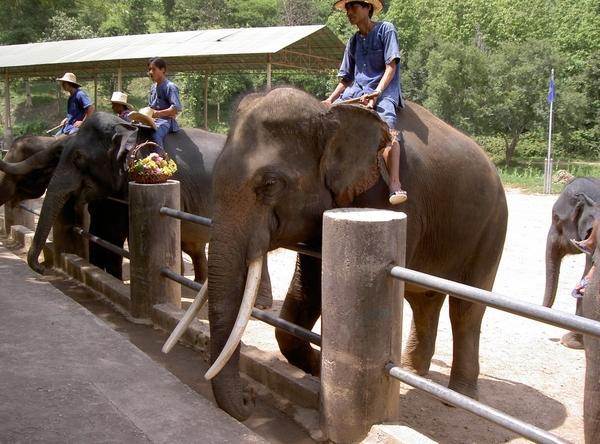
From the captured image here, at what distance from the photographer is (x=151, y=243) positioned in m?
5.73

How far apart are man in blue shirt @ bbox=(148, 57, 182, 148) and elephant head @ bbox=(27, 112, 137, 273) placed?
0.31 metres

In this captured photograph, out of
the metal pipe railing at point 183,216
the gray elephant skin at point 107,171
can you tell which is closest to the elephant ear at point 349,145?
the metal pipe railing at point 183,216

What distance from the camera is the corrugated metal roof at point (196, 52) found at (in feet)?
Result: 73.5

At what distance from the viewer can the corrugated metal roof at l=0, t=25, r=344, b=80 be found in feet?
73.5

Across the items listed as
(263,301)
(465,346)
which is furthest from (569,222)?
(263,301)

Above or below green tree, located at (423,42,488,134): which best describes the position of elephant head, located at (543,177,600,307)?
below

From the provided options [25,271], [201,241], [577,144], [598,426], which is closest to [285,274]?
[201,241]

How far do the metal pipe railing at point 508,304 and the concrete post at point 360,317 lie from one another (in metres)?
0.12

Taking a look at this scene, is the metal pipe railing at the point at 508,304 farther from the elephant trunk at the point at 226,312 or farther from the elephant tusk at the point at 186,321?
the elephant tusk at the point at 186,321

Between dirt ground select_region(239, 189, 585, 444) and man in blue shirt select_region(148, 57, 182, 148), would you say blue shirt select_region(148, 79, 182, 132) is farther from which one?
dirt ground select_region(239, 189, 585, 444)

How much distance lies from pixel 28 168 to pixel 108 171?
60.6 inches

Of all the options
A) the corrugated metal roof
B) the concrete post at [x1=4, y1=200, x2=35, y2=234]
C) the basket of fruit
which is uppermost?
the corrugated metal roof

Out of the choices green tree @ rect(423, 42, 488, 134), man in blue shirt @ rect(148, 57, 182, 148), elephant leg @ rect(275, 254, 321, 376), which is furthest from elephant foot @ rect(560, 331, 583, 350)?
green tree @ rect(423, 42, 488, 134)

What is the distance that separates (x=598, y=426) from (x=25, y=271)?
211 inches
